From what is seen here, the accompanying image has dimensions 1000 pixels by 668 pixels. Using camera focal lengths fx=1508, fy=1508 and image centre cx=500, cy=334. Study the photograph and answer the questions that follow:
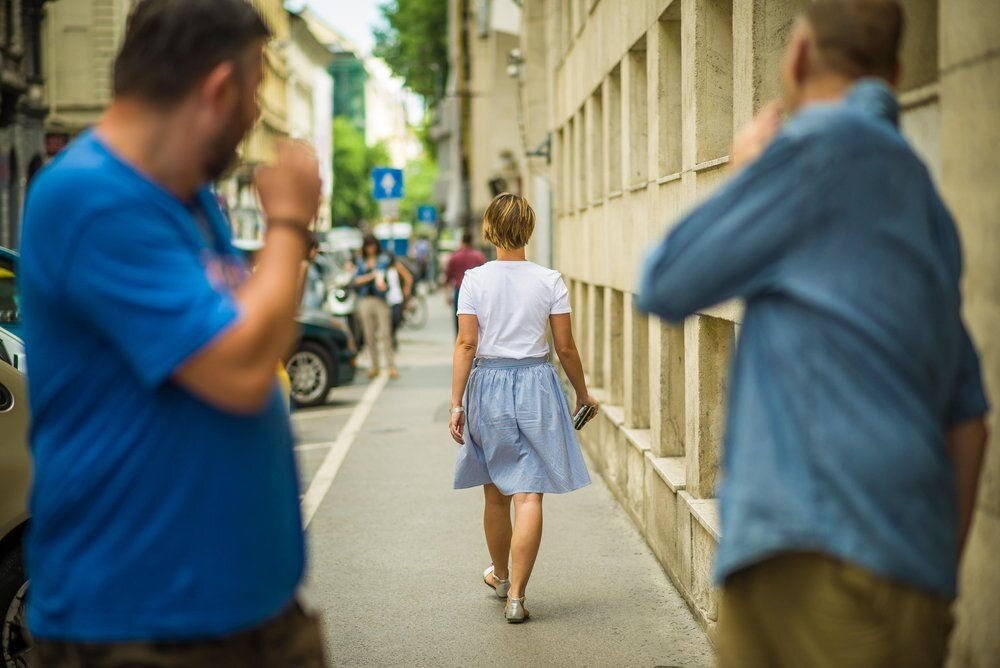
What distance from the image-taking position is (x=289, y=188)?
2.34 m

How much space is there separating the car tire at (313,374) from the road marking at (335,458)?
46 cm

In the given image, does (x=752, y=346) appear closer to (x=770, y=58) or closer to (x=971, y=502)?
(x=971, y=502)

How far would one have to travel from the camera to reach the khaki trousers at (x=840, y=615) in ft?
7.38

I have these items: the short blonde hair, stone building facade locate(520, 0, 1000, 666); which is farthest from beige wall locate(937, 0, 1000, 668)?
the short blonde hair

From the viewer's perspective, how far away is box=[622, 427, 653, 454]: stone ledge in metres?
8.84

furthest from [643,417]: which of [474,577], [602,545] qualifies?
[474,577]

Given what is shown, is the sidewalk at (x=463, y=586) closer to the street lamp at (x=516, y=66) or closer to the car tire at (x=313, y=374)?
the car tire at (x=313, y=374)

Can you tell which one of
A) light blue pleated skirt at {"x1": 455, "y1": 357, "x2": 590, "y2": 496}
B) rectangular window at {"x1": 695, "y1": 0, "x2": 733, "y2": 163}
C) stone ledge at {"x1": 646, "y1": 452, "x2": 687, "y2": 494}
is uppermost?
rectangular window at {"x1": 695, "y1": 0, "x2": 733, "y2": 163}

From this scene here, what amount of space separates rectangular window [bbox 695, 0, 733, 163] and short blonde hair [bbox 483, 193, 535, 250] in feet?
3.30

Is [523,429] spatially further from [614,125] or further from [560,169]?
[560,169]

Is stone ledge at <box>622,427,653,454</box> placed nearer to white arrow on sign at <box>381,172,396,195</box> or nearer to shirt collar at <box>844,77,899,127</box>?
shirt collar at <box>844,77,899,127</box>

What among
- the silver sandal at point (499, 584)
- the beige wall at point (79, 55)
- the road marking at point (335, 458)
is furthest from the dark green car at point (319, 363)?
the beige wall at point (79, 55)

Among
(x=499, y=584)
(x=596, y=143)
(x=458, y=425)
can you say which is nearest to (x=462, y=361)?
(x=458, y=425)

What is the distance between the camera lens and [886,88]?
232 cm
